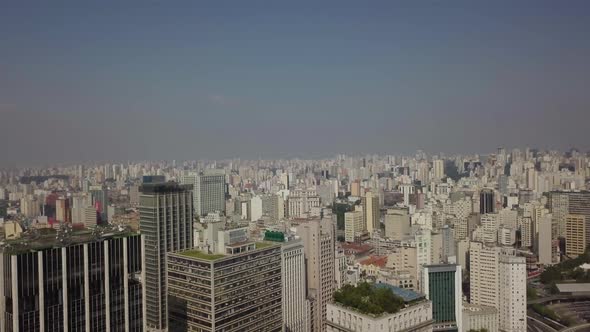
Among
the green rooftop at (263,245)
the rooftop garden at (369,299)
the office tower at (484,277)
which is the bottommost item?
the office tower at (484,277)

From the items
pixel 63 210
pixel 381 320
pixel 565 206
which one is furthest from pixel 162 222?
pixel 565 206

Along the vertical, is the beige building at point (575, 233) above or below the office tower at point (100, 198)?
below

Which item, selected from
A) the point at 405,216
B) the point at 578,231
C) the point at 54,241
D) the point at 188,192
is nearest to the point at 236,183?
the point at 405,216

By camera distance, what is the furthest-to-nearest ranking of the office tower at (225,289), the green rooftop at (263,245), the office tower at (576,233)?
1. the office tower at (576,233)
2. the green rooftop at (263,245)
3. the office tower at (225,289)

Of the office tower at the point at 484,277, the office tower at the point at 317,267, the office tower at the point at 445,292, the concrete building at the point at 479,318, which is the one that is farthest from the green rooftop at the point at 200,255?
the office tower at the point at 484,277

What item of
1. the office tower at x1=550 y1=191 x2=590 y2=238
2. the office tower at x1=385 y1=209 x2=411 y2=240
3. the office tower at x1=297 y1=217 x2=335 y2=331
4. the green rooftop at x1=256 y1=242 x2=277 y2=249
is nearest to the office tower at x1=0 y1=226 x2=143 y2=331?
the green rooftop at x1=256 y1=242 x2=277 y2=249

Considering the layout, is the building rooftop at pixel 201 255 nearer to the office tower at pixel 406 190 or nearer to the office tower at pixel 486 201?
the office tower at pixel 486 201

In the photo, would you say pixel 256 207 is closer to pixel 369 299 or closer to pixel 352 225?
pixel 352 225
